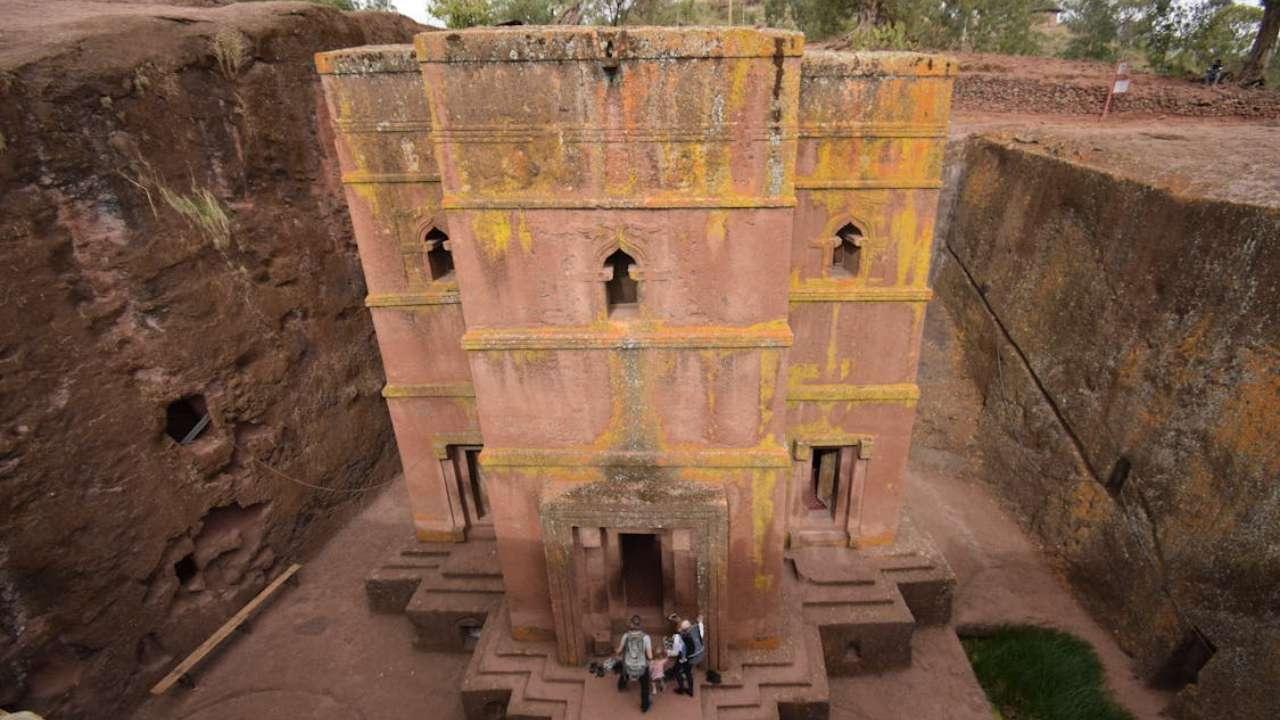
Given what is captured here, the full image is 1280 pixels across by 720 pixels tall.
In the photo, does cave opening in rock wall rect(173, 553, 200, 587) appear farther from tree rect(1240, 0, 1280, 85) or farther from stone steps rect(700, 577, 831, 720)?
tree rect(1240, 0, 1280, 85)

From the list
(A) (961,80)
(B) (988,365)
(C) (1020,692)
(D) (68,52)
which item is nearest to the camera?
(D) (68,52)

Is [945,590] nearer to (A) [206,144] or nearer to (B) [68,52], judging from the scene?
(A) [206,144]

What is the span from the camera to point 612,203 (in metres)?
5.29

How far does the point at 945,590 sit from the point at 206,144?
12120 mm

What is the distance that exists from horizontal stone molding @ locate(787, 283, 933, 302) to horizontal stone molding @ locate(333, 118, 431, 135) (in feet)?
16.0

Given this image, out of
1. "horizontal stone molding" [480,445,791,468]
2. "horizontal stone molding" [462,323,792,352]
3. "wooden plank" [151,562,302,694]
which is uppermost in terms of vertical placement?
"horizontal stone molding" [462,323,792,352]

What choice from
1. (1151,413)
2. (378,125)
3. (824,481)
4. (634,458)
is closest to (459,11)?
(378,125)

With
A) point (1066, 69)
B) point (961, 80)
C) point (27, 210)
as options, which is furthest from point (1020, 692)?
point (1066, 69)

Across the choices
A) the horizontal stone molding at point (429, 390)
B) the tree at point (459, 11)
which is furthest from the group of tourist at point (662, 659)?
the tree at point (459, 11)

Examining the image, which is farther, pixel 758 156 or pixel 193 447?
pixel 193 447

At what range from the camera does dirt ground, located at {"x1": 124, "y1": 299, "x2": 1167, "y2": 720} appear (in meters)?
7.73

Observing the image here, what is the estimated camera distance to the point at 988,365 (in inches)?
483

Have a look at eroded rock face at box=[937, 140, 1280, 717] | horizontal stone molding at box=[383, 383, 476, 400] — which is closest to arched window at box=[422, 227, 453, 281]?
horizontal stone molding at box=[383, 383, 476, 400]

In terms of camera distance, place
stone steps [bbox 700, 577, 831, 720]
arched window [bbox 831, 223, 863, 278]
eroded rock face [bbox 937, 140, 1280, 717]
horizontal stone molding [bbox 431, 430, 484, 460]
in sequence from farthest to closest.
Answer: horizontal stone molding [bbox 431, 430, 484, 460] → arched window [bbox 831, 223, 863, 278] → eroded rock face [bbox 937, 140, 1280, 717] → stone steps [bbox 700, 577, 831, 720]
